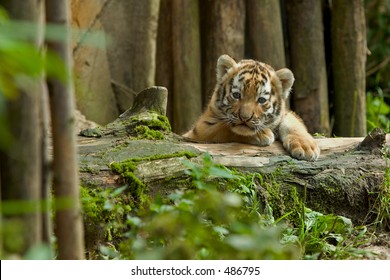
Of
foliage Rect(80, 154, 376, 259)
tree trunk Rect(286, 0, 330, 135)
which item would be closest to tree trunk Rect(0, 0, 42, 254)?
foliage Rect(80, 154, 376, 259)

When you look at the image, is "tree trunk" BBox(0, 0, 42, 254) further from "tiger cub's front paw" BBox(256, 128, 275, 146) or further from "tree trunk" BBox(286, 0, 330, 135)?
"tree trunk" BBox(286, 0, 330, 135)

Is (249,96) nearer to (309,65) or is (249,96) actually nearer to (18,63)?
(309,65)

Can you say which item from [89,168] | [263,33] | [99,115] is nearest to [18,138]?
[89,168]

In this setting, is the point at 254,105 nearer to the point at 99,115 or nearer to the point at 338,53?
the point at 99,115

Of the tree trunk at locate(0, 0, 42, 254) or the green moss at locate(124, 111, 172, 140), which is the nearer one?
the tree trunk at locate(0, 0, 42, 254)

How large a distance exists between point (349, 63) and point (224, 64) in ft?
9.46

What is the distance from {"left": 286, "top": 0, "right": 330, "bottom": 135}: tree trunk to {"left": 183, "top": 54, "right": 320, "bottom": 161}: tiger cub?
87.7 inches

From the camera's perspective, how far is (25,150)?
2.45 m

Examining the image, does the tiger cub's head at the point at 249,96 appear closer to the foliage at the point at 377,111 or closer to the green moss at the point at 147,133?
the green moss at the point at 147,133

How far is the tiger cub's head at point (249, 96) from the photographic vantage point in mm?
5770

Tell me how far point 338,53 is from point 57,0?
6.53m

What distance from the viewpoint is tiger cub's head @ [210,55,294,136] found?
5770mm

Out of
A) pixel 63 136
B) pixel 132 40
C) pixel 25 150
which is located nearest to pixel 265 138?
pixel 132 40
